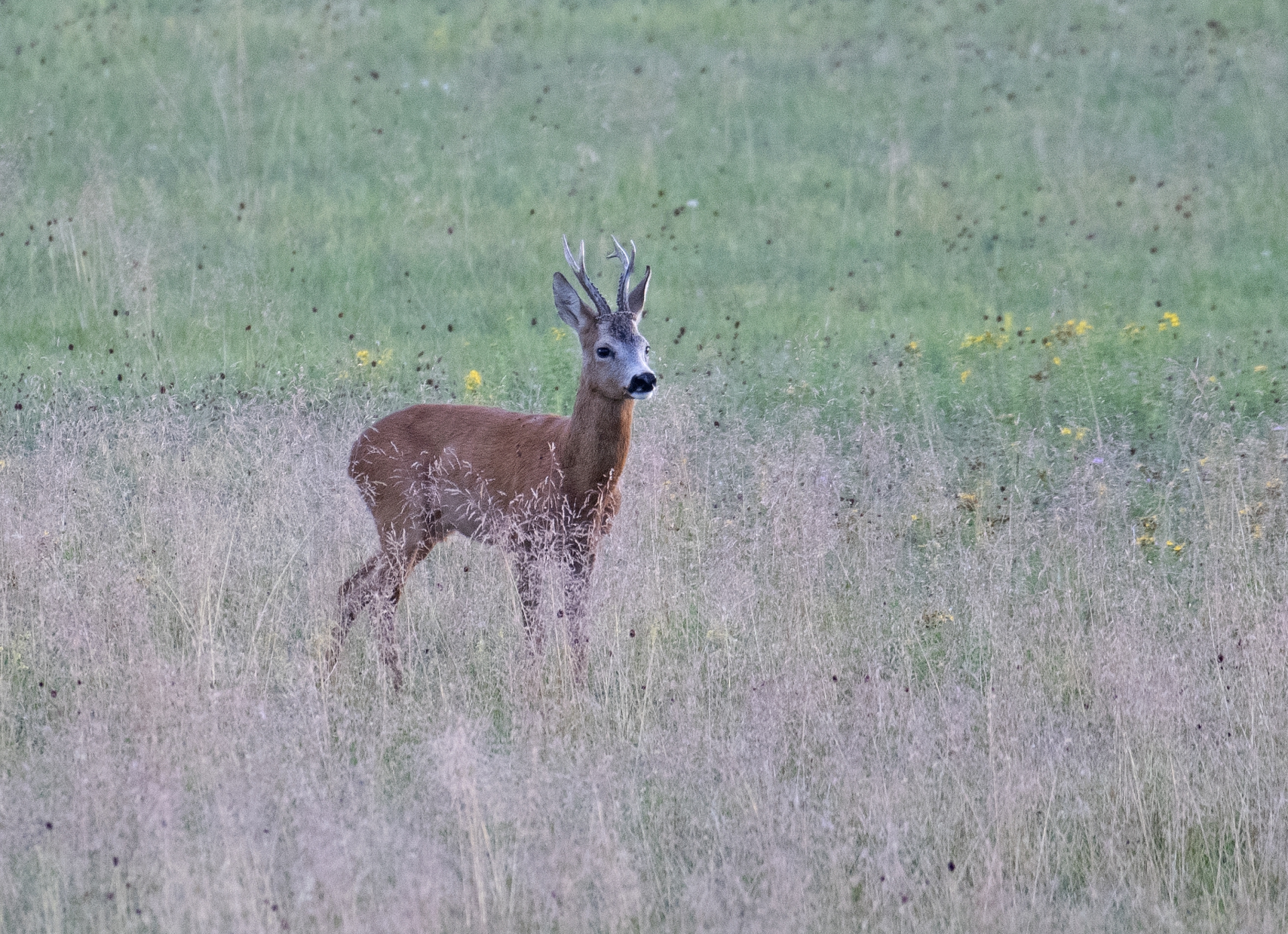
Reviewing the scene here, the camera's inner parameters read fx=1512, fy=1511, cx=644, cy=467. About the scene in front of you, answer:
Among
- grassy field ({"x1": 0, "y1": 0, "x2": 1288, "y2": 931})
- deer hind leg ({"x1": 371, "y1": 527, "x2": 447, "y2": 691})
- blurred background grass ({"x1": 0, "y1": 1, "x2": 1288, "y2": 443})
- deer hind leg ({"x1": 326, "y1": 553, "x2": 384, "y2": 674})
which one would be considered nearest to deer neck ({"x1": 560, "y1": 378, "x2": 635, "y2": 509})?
grassy field ({"x1": 0, "y1": 0, "x2": 1288, "y2": 931})

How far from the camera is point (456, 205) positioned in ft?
49.1

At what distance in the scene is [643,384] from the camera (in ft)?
19.1

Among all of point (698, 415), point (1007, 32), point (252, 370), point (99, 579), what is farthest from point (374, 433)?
point (1007, 32)

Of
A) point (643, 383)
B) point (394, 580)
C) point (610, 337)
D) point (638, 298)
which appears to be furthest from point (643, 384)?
point (394, 580)

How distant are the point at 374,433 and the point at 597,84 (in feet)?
38.7

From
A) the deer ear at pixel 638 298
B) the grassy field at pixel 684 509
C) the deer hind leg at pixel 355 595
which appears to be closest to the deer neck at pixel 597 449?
the grassy field at pixel 684 509

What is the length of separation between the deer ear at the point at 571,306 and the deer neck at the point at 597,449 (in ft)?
1.44

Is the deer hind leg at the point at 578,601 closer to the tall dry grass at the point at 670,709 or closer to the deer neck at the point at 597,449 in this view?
the tall dry grass at the point at 670,709

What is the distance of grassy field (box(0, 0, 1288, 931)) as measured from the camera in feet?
13.5

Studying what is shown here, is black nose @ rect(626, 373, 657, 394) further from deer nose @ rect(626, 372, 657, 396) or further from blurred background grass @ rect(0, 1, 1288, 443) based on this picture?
blurred background grass @ rect(0, 1, 1288, 443)

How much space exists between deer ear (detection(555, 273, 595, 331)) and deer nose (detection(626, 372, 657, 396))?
1.98 feet

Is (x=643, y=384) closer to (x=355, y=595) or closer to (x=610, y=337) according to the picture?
(x=610, y=337)

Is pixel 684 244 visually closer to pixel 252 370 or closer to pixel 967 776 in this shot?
pixel 252 370

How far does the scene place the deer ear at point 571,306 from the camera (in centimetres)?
636
